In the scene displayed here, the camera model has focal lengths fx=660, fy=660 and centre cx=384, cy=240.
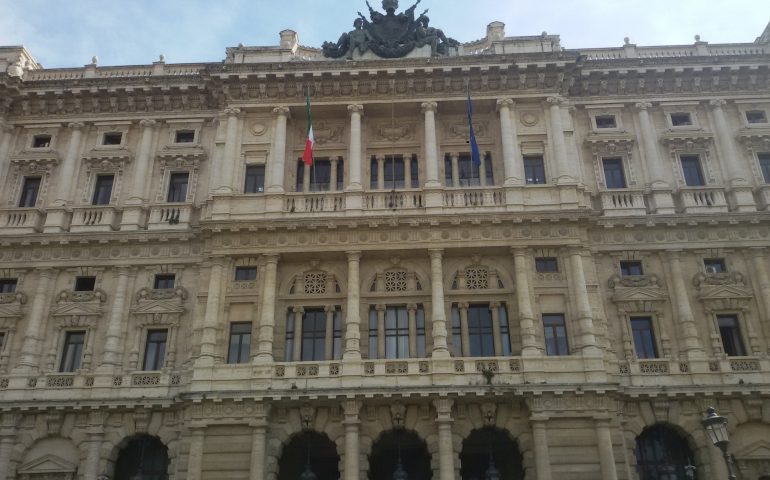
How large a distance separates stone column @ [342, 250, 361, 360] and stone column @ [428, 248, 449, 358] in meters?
2.79

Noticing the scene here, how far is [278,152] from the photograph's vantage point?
28109 mm

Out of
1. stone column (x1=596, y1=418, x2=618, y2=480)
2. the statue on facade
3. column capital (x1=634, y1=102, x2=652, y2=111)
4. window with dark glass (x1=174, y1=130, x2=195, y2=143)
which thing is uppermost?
the statue on facade

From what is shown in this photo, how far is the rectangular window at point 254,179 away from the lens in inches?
1109

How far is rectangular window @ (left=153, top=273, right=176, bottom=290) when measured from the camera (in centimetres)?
2686

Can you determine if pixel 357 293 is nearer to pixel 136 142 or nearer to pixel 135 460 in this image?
pixel 135 460

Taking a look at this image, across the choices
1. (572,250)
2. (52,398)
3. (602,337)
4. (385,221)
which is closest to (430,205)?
(385,221)

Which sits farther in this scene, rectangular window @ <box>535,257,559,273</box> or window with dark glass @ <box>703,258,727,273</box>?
window with dark glass @ <box>703,258,727,273</box>

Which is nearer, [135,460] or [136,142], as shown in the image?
Answer: [135,460]

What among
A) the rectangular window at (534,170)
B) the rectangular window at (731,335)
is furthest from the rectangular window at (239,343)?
the rectangular window at (731,335)

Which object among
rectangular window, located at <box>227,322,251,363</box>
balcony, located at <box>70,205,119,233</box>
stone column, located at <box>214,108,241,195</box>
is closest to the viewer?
rectangular window, located at <box>227,322,251,363</box>

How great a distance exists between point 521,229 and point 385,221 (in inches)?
212

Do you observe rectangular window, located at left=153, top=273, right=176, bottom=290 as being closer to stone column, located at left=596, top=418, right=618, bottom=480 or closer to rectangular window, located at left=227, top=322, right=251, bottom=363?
rectangular window, located at left=227, top=322, right=251, bottom=363

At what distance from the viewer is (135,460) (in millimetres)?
24703

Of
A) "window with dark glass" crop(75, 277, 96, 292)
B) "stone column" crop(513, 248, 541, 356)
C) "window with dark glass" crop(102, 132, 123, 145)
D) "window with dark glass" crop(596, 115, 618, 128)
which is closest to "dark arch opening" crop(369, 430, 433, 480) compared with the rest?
"stone column" crop(513, 248, 541, 356)
